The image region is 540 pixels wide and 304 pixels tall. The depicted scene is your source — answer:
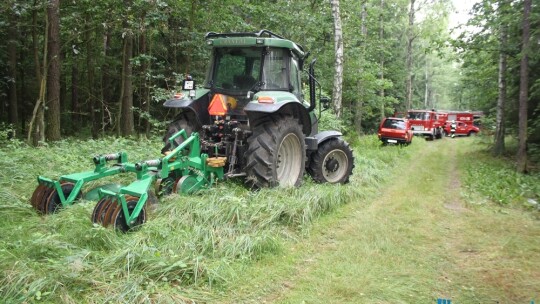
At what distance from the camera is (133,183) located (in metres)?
4.55

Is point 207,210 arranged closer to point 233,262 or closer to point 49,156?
point 233,262

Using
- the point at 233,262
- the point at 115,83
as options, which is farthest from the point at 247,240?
the point at 115,83

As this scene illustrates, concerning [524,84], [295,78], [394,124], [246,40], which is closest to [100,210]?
[246,40]

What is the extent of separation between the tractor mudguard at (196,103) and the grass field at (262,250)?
134 cm

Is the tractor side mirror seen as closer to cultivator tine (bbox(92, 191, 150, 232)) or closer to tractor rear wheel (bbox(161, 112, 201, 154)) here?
tractor rear wheel (bbox(161, 112, 201, 154))

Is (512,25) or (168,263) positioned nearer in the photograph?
(168,263)

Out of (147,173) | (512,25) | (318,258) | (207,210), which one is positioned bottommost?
(318,258)

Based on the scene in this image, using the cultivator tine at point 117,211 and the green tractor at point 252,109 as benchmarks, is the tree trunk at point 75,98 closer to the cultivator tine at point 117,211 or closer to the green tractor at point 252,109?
the green tractor at point 252,109

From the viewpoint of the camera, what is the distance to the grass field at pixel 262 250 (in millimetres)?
3285

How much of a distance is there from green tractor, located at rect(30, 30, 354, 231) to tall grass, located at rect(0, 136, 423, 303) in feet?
0.95

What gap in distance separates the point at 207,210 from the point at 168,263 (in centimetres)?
135

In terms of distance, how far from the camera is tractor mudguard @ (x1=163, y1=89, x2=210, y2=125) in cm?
650

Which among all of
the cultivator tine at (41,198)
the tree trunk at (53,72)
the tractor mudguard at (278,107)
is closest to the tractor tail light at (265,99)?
the tractor mudguard at (278,107)

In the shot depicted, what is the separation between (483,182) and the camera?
31.1 feet
